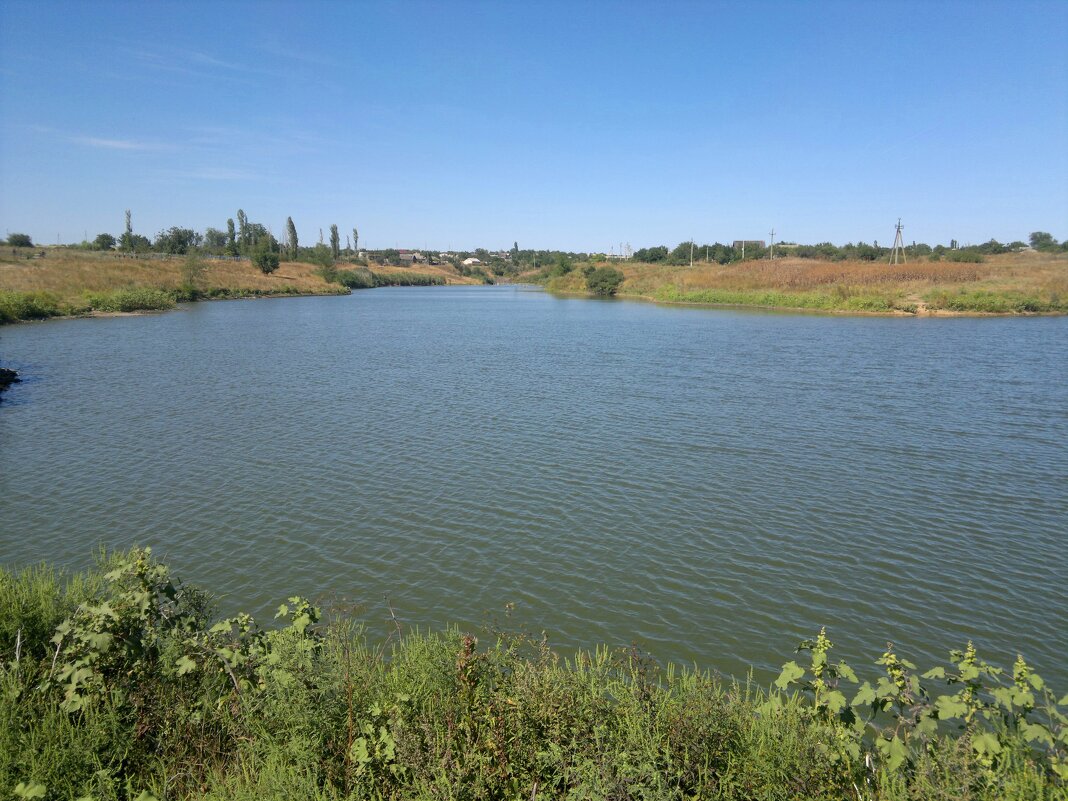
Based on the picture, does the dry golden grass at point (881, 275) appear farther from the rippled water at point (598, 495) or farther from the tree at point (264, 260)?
the tree at point (264, 260)

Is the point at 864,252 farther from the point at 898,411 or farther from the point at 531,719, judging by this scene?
the point at 531,719

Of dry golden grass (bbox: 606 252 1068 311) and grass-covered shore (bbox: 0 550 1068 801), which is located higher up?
dry golden grass (bbox: 606 252 1068 311)

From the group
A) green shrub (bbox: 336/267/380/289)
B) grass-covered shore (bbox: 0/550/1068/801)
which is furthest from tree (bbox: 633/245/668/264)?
grass-covered shore (bbox: 0/550/1068/801)

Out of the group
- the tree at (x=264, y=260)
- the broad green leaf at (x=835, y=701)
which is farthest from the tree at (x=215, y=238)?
the broad green leaf at (x=835, y=701)

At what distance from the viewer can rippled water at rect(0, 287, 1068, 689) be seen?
9281 mm

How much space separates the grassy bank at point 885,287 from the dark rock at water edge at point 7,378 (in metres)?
63.8

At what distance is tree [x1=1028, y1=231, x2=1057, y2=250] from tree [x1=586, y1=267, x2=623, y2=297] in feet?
260

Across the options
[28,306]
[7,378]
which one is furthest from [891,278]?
[28,306]

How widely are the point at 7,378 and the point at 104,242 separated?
11480 cm

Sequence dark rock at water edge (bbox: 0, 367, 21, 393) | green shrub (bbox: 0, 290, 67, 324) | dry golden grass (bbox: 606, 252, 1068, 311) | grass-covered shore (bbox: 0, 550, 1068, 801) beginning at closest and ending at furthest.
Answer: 1. grass-covered shore (bbox: 0, 550, 1068, 801)
2. dark rock at water edge (bbox: 0, 367, 21, 393)
3. green shrub (bbox: 0, 290, 67, 324)
4. dry golden grass (bbox: 606, 252, 1068, 311)

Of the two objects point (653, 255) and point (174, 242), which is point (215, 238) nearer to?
point (174, 242)

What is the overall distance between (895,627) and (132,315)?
65.7 metres

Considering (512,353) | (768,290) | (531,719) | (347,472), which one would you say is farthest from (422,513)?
(768,290)

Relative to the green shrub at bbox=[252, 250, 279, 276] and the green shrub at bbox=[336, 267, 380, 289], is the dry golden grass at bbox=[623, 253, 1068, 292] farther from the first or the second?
the green shrub at bbox=[336, 267, 380, 289]
